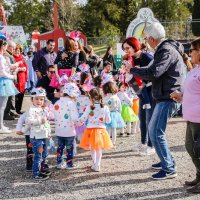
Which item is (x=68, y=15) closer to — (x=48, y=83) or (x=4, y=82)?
(x=4, y=82)

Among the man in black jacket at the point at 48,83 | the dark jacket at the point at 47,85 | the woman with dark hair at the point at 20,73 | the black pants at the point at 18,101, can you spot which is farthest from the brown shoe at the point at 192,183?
the black pants at the point at 18,101

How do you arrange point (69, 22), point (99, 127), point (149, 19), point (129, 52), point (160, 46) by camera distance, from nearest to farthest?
point (160, 46), point (99, 127), point (129, 52), point (149, 19), point (69, 22)

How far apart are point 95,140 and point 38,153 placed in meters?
0.78

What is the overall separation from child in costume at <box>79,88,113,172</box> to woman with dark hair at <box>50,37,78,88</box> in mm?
2068

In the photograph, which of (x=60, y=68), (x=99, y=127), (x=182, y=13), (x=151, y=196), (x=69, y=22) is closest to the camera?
(x=151, y=196)

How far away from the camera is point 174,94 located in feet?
14.6

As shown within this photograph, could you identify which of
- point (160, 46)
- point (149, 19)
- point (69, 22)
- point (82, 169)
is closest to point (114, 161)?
point (82, 169)

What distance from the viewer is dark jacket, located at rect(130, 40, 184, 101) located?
455cm

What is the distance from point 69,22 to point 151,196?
35.3m

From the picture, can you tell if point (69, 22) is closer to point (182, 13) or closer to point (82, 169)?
point (182, 13)

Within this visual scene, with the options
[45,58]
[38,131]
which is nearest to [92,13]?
[45,58]

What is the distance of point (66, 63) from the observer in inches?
291

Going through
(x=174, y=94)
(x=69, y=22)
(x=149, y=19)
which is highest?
(x=69, y=22)

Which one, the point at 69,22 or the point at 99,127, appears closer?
the point at 99,127
